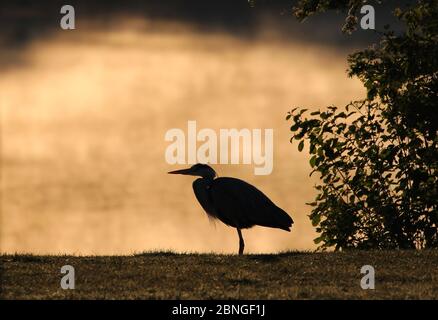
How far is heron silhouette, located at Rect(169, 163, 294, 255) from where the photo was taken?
24.6 m

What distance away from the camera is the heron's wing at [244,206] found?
24.6 metres

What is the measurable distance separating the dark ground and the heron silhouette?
397 centimetres

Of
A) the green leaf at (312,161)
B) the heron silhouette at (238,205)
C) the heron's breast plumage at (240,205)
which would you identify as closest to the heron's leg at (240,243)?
the heron silhouette at (238,205)

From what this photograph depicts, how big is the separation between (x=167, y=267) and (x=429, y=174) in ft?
29.4

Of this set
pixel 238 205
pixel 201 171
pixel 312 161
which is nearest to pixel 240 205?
pixel 238 205

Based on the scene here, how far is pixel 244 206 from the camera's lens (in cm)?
2484

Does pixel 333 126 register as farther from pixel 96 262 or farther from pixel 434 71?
pixel 96 262

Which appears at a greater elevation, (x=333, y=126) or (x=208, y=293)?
(x=333, y=126)

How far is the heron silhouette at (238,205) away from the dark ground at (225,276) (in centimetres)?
397

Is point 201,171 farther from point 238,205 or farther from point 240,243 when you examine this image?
point 240,243
